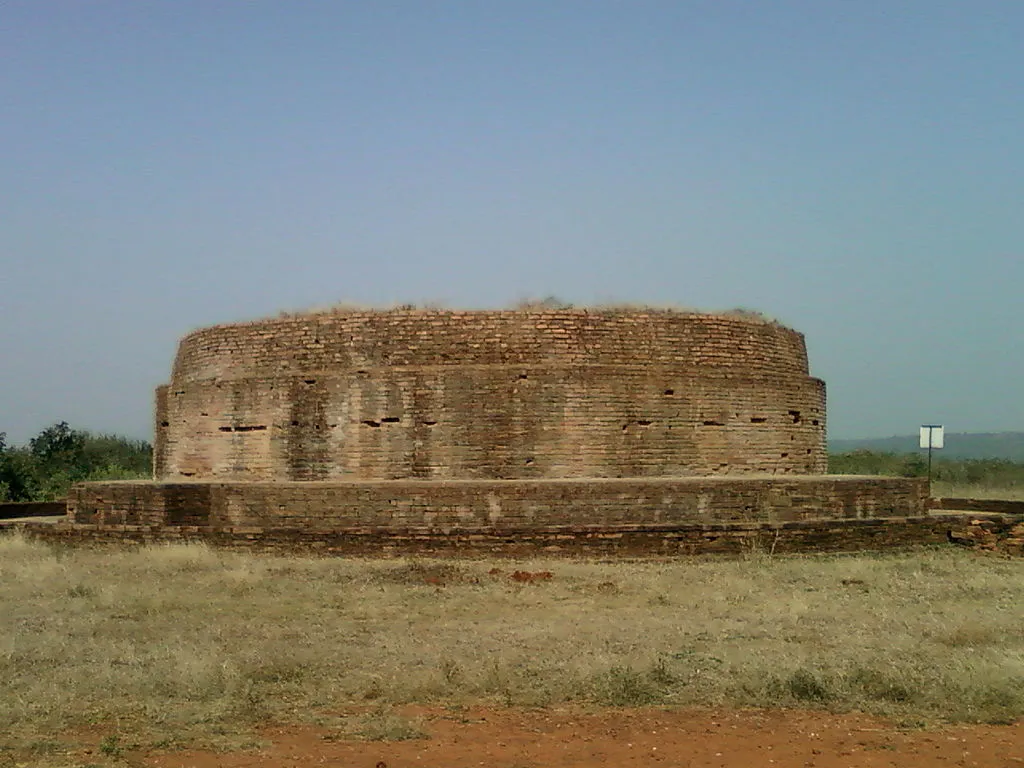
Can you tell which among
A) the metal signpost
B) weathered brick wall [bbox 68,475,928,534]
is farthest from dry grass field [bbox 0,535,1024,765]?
the metal signpost

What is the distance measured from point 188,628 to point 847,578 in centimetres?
610

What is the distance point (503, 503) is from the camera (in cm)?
1166

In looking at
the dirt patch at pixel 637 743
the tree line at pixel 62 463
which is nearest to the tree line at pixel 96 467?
the tree line at pixel 62 463

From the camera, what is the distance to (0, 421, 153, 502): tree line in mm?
23906

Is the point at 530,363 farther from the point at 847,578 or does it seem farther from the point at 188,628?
the point at 188,628

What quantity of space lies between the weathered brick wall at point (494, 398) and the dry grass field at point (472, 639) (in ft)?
6.73

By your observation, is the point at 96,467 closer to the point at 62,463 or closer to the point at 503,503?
the point at 62,463

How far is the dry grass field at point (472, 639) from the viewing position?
6098 millimetres

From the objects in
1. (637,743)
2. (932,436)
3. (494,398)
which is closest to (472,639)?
(637,743)

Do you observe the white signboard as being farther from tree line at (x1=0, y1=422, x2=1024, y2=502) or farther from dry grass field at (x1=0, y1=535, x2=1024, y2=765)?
dry grass field at (x1=0, y1=535, x2=1024, y2=765)

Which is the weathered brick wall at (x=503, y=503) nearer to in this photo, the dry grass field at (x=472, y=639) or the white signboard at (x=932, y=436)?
the dry grass field at (x=472, y=639)

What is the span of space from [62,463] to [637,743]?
28.4 m

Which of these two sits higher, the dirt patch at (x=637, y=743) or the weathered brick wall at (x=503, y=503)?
the weathered brick wall at (x=503, y=503)

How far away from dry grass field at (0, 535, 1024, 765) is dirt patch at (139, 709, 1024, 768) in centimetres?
18
